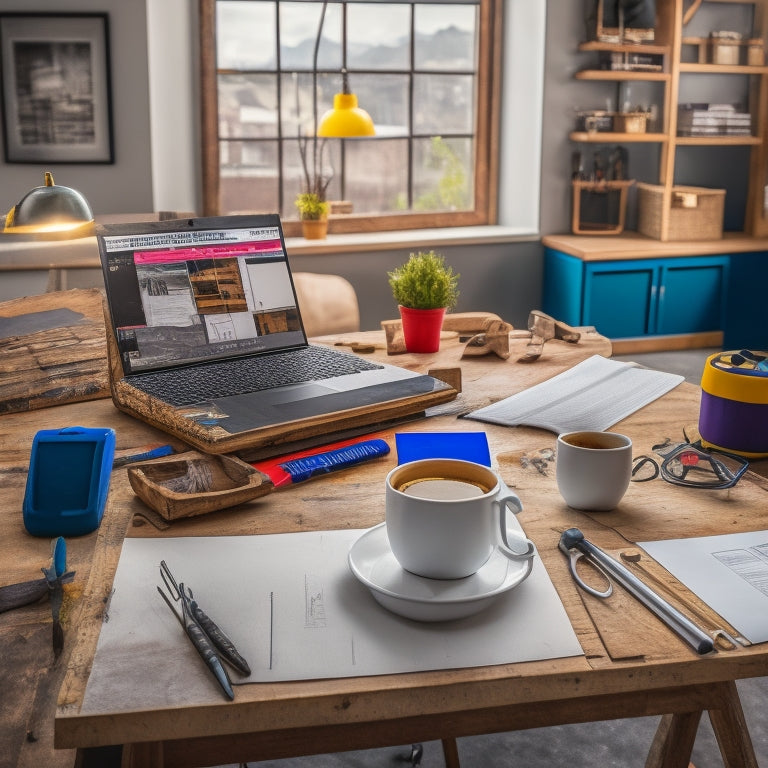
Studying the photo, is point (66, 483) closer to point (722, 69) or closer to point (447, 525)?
point (447, 525)

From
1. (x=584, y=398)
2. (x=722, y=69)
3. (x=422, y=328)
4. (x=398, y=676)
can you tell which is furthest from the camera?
(x=722, y=69)

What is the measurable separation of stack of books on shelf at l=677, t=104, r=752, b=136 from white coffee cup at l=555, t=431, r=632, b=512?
4185 mm

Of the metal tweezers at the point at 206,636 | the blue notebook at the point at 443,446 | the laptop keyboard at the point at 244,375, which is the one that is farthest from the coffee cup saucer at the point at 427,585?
the laptop keyboard at the point at 244,375

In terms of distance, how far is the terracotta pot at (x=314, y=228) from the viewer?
4.68 m

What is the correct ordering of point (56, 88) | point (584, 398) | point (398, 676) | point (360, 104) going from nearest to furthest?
point (398, 676) → point (584, 398) → point (56, 88) → point (360, 104)

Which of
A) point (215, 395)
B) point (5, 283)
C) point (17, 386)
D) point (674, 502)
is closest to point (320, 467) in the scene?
point (215, 395)

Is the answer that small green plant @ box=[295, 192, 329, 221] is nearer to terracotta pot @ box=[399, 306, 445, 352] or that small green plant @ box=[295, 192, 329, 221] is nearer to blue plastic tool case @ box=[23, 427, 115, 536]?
terracotta pot @ box=[399, 306, 445, 352]

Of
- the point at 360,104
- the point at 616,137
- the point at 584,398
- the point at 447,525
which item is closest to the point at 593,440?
the point at 447,525

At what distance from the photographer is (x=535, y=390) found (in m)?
1.66

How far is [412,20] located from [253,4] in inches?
32.5

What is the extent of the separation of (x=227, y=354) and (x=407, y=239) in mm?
3186

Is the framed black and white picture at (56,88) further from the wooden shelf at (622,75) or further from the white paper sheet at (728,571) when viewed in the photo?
the white paper sheet at (728,571)

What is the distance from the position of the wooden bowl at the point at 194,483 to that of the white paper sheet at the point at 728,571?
18.6 inches

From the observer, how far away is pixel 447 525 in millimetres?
869
